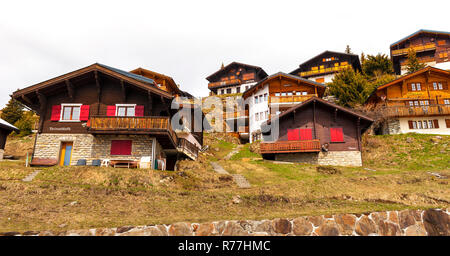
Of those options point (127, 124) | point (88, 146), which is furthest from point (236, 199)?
point (88, 146)

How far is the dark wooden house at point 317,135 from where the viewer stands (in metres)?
28.9

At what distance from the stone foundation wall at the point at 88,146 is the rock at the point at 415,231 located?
17614 millimetres

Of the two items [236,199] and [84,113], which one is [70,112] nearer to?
[84,113]

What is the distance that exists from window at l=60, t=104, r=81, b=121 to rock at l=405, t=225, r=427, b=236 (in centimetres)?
2422

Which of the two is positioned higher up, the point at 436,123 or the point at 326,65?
the point at 326,65

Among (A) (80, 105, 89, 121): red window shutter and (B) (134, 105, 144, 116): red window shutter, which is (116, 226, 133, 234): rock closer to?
(B) (134, 105, 144, 116): red window shutter

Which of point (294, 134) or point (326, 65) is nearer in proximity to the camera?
point (294, 134)

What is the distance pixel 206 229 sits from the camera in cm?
977

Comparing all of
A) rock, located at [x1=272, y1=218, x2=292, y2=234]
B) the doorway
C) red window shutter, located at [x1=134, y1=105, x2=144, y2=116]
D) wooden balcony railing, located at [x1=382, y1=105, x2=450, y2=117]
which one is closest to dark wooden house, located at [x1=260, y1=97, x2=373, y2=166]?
wooden balcony railing, located at [x1=382, y1=105, x2=450, y2=117]

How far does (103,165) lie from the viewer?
70.4 ft

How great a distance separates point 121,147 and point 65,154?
4.89 m

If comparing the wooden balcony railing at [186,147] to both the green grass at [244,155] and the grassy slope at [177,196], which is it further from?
the green grass at [244,155]

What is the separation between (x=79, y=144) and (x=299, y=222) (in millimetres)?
19631

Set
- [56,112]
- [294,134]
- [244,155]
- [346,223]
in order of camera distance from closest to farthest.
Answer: [346,223], [56,112], [294,134], [244,155]
